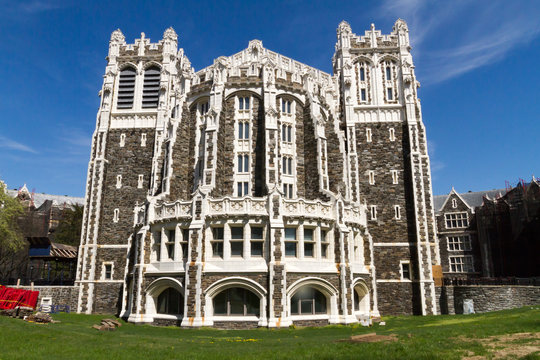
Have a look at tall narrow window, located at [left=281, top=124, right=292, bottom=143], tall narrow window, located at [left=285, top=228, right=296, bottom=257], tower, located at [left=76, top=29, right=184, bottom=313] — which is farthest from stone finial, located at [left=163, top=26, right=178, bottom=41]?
tall narrow window, located at [left=285, top=228, right=296, bottom=257]

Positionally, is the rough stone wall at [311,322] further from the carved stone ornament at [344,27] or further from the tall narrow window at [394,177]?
the carved stone ornament at [344,27]

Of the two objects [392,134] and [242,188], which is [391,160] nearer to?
[392,134]

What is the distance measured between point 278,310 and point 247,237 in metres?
4.64

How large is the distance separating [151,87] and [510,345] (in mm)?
38505

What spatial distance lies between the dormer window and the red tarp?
2020 centimetres

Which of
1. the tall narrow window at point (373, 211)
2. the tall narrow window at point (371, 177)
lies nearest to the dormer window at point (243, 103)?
the tall narrow window at point (371, 177)

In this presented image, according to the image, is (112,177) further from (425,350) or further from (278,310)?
(425,350)

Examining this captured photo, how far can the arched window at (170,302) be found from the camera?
25.3 meters

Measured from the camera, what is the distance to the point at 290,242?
25297mm

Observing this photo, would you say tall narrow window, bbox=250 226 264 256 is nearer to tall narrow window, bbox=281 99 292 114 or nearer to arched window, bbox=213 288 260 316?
arched window, bbox=213 288 260 316

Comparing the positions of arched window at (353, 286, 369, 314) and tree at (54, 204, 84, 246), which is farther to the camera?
tree at (54, 204, 84, 246)

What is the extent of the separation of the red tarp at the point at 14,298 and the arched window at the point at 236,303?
1226 cm

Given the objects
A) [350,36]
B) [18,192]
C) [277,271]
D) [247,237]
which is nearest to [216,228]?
[247,237]

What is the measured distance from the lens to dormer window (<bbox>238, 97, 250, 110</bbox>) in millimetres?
33188
